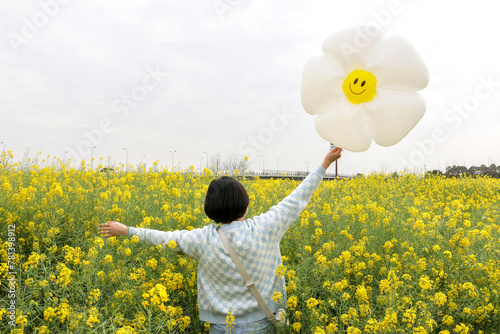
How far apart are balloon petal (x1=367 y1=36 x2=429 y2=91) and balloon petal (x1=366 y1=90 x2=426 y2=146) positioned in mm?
69

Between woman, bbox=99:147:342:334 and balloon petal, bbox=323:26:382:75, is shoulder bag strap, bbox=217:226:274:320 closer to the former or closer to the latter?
woman, bbox=99:147:342:334

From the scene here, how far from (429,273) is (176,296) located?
6.45 feet

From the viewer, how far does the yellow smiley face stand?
2633mm

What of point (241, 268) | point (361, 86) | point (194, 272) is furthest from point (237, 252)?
point (361, 86)

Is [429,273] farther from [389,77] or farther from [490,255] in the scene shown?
[389,77]

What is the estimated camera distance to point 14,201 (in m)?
3.51

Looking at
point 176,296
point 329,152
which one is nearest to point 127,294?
point 176,296

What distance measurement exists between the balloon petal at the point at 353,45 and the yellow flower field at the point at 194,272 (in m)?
1.37

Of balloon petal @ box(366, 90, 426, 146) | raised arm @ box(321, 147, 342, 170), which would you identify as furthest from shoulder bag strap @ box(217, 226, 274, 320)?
balloon petal @ box(366, 90, 426, 146)

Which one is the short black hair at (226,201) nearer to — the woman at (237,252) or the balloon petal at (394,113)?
the woman at (237,252)

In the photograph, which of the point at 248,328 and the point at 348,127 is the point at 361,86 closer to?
the point at 348,127

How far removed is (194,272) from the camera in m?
2.83

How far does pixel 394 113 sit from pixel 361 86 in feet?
0.97

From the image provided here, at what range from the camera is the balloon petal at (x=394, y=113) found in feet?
8.34
